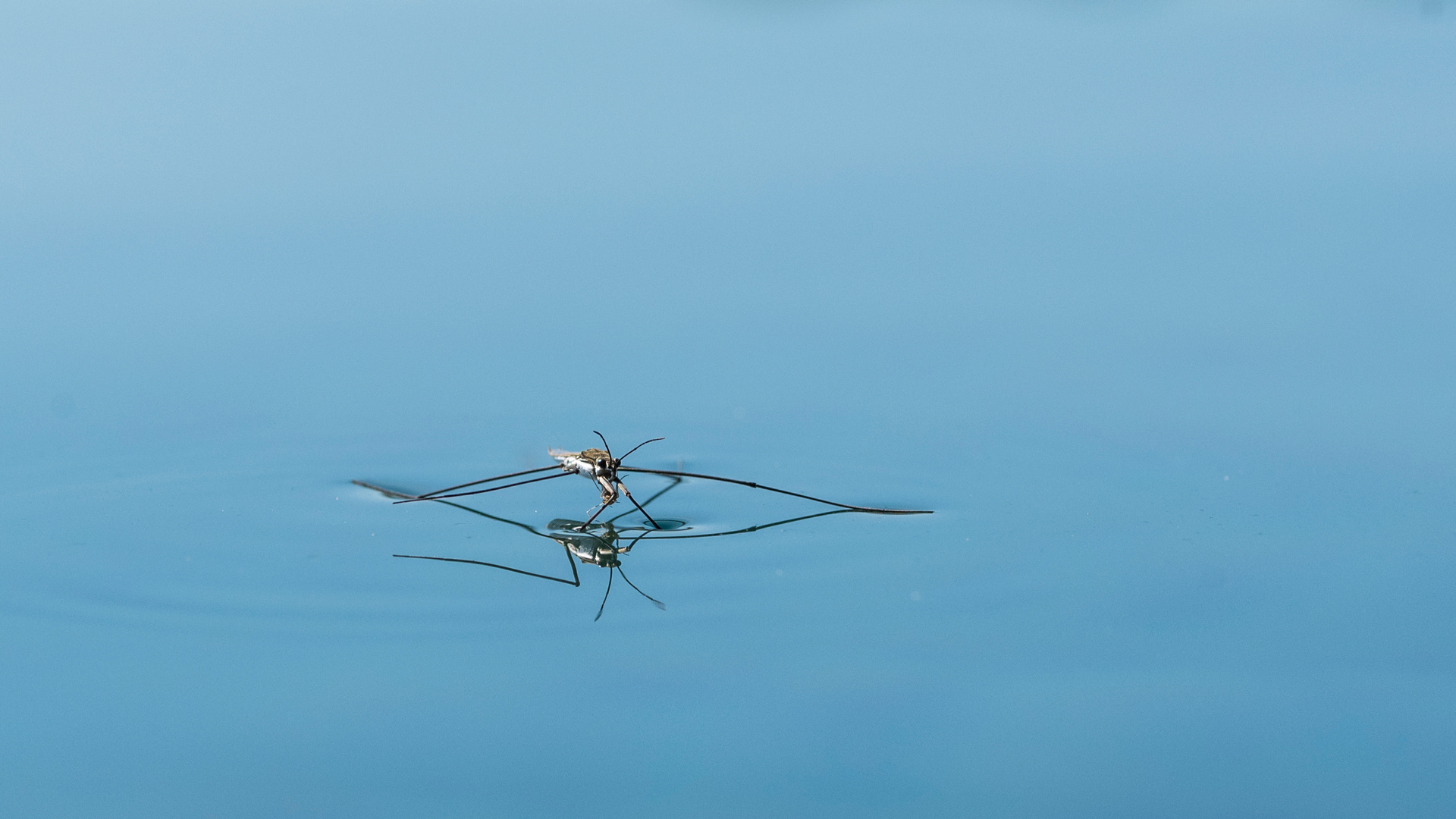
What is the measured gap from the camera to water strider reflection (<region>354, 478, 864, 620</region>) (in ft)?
14.0

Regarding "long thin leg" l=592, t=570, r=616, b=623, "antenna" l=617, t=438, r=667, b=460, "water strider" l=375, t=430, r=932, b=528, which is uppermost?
"antenna" l=617, t=438, r=667, b=460

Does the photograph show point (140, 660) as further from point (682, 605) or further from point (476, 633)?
point (682, 605)

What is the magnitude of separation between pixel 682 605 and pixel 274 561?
1450mm

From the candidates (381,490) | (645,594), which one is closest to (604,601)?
(645,594)

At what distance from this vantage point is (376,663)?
3.72 metres

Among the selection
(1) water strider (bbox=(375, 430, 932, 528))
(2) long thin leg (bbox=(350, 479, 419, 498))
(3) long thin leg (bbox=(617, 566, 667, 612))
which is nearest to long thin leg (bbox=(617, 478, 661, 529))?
(1) water strider (bbox=(375, 430, 932, 528))

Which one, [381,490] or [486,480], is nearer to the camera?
[486,480]

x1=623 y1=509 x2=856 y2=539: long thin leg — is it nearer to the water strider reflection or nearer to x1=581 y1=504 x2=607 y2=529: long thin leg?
the water strider reflection

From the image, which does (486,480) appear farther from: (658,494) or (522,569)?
(658,494)

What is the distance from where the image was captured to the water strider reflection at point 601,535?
4262mm

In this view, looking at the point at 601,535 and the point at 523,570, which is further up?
the point at 601,535

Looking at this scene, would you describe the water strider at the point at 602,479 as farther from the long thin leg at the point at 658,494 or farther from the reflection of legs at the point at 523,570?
the reflection of legs at the point at 523,570

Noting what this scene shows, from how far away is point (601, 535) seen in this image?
4.50m

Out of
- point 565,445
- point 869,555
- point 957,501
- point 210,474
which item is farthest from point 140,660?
point 957,501
